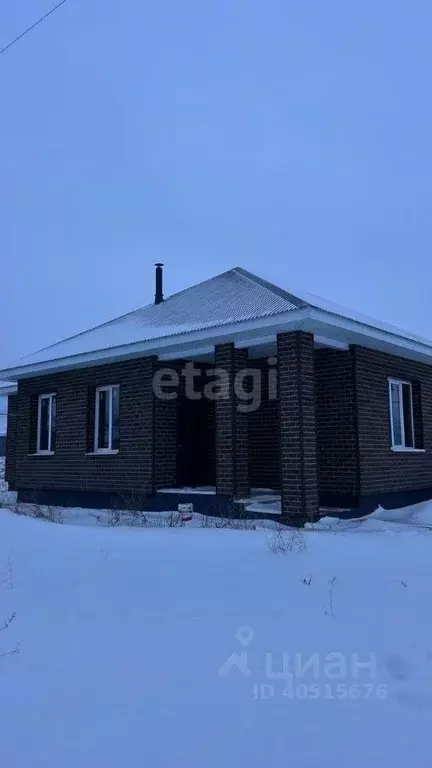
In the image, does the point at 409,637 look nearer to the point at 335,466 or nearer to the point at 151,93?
the point at 335,466

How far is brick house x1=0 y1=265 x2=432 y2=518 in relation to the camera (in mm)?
8508

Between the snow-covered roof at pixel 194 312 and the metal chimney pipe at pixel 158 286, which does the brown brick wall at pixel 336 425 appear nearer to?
the snow-covered roof at pixel 194 312

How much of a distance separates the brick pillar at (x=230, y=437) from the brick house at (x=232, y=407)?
19mm

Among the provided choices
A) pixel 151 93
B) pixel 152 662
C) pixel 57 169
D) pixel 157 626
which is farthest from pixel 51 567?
pixel 57 169

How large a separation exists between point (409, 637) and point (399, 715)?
0.96m

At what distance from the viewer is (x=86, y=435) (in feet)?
38.2

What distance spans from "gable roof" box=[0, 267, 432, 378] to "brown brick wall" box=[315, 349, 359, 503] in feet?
2.95

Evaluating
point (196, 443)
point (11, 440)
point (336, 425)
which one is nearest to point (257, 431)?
point (196, 443)

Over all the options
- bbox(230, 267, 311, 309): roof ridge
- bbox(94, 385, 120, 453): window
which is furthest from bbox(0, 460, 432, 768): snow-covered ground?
bbox(94, 385, 120, 453): window

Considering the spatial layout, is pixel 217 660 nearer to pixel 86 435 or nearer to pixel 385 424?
pixel 385 424

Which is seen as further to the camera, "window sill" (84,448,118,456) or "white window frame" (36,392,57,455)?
"white window frame" (36,392,57,455)

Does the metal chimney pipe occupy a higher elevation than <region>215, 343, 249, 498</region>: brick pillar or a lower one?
higher

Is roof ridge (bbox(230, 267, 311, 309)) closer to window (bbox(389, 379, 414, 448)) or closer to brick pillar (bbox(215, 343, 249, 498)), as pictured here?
brick pillar (bbox(215, 343, 249, 498))

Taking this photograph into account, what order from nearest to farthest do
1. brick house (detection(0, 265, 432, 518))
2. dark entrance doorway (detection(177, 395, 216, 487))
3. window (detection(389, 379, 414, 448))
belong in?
1. brick house (detection(0, 265, 432, 518))
2. window (detection(389, 379, 414, 448))
3. dark entrance doorway (detection(177, 395, 216, 487))
